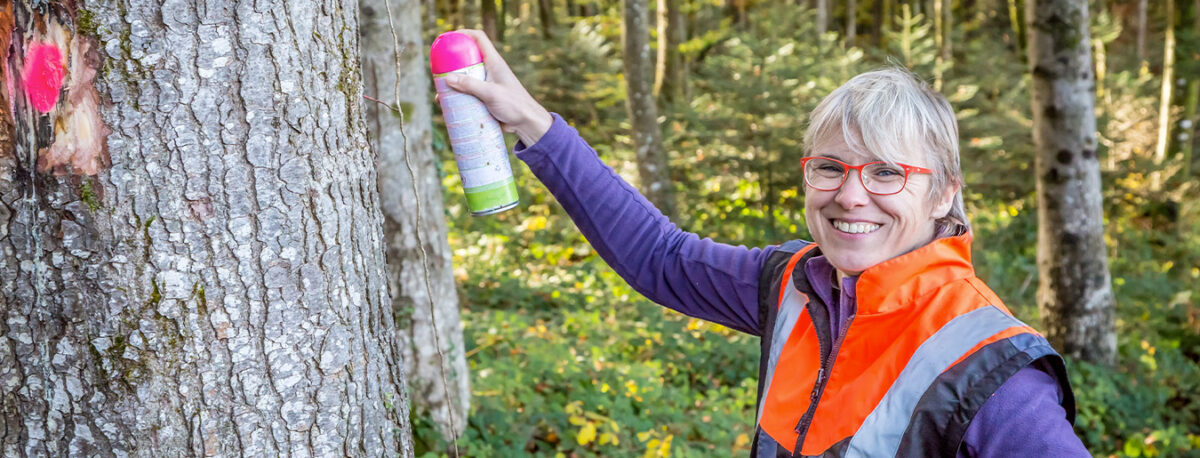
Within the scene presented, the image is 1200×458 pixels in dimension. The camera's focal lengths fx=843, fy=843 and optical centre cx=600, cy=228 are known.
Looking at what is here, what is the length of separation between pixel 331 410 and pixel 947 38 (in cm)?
1781

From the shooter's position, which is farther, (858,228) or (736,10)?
(736,10)

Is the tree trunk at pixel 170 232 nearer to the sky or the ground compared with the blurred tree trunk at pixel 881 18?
nearer to the ground

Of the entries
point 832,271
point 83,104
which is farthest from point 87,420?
point 832,271

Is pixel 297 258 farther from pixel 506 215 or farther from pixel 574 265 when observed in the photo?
pixel 506 215

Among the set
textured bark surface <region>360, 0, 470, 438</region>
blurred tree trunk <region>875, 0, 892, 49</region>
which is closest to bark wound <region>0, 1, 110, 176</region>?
textured bark surface <region>360, 0, 470, 438</region>

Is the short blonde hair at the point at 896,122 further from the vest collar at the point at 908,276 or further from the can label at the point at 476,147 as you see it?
the can label at the point at 476,147

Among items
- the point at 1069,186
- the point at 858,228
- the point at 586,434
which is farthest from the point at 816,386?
the point at 1069,186

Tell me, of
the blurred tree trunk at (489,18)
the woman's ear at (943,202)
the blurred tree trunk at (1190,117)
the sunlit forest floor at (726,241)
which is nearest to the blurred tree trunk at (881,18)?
the blurred tree trunk at (1190,117)

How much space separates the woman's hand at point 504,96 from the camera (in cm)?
213

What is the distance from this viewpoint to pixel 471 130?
2.15m

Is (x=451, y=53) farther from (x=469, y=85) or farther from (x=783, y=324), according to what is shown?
(x=783, y=324)

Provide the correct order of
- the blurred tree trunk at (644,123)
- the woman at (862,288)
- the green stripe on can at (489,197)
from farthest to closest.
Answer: the blurred tree trunk at (644,123), the green stripe on can at (489,197), the woman at (862,288)

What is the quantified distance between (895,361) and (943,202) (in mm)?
474

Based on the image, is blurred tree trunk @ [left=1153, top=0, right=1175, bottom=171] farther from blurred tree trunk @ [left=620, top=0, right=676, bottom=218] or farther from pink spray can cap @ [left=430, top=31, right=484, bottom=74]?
pink spray can cap @ [left=430, top=31, right=484, bottom=74]
